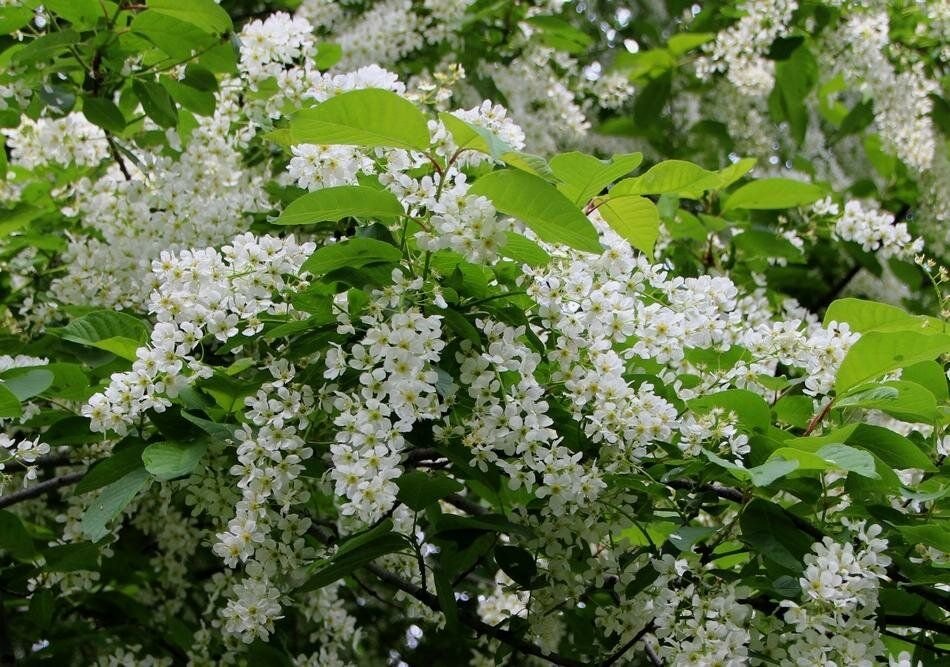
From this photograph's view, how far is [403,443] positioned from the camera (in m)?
1.77

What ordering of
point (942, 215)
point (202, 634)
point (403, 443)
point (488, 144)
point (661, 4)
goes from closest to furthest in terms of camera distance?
point (488, 144), point (403, 443), point (202, 634), point (942, 215), point (661, 4)

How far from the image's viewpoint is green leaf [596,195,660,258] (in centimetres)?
196

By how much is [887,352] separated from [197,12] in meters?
1.67

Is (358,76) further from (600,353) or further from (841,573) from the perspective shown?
(841,573)

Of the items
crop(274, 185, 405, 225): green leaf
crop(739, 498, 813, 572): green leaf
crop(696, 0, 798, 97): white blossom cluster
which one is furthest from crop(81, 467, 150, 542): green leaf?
crop(696, 0, 798, 97): white blossom cluster

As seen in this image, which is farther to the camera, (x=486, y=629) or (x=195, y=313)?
(x=486, y=629)

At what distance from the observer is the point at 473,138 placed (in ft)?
5.58

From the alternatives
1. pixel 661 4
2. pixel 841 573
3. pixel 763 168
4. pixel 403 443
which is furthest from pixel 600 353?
pixel 661 4

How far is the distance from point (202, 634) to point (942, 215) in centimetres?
354

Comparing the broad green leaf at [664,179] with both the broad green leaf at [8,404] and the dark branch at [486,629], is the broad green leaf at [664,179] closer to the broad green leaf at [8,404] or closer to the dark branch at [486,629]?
the dark branch at [486,629]

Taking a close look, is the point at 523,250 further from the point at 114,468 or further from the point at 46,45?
the point at 46,45

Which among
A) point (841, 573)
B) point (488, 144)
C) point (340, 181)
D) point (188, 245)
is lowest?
point (188, 245)

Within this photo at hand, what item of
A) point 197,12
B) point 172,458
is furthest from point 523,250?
point 197,12

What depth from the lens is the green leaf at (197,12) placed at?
248 centimetres
